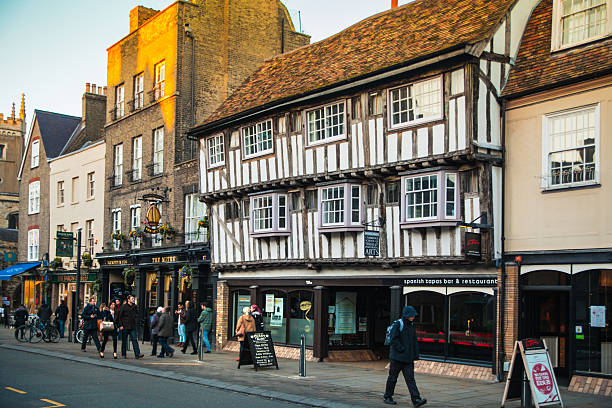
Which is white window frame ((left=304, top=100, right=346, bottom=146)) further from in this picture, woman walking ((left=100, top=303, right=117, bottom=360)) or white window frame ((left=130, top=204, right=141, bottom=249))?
white window frame ((left=130, top=204, right=141, bottom=249))

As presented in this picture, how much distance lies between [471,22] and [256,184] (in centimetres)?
817

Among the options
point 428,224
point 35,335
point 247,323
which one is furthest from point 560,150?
point 35,335

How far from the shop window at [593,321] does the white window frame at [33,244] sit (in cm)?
3299

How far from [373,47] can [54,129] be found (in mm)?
26699

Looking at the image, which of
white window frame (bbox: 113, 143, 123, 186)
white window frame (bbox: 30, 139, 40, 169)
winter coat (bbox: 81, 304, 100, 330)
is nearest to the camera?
winter coat (bbox: 81, 304, 100, 330)

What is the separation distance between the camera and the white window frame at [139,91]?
3127 centimetres

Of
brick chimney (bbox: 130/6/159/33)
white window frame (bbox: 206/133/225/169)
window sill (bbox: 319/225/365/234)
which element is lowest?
window sill (bbox: 319/225/365/234)

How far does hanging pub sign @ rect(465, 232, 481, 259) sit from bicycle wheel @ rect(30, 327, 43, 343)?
58.6 ft

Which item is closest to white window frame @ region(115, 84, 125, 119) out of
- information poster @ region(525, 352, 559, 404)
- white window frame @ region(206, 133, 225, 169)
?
white window frame @ region(206, 133, 225, 169)

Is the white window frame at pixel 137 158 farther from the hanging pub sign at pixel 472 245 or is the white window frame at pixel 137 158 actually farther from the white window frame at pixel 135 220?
the hanging pub sign at pixel 472 245

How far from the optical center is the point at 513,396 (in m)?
11.7

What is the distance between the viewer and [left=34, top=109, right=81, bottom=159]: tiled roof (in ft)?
132

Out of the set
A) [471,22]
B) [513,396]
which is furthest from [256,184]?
[513,396]

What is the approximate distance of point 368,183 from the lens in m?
18.8
